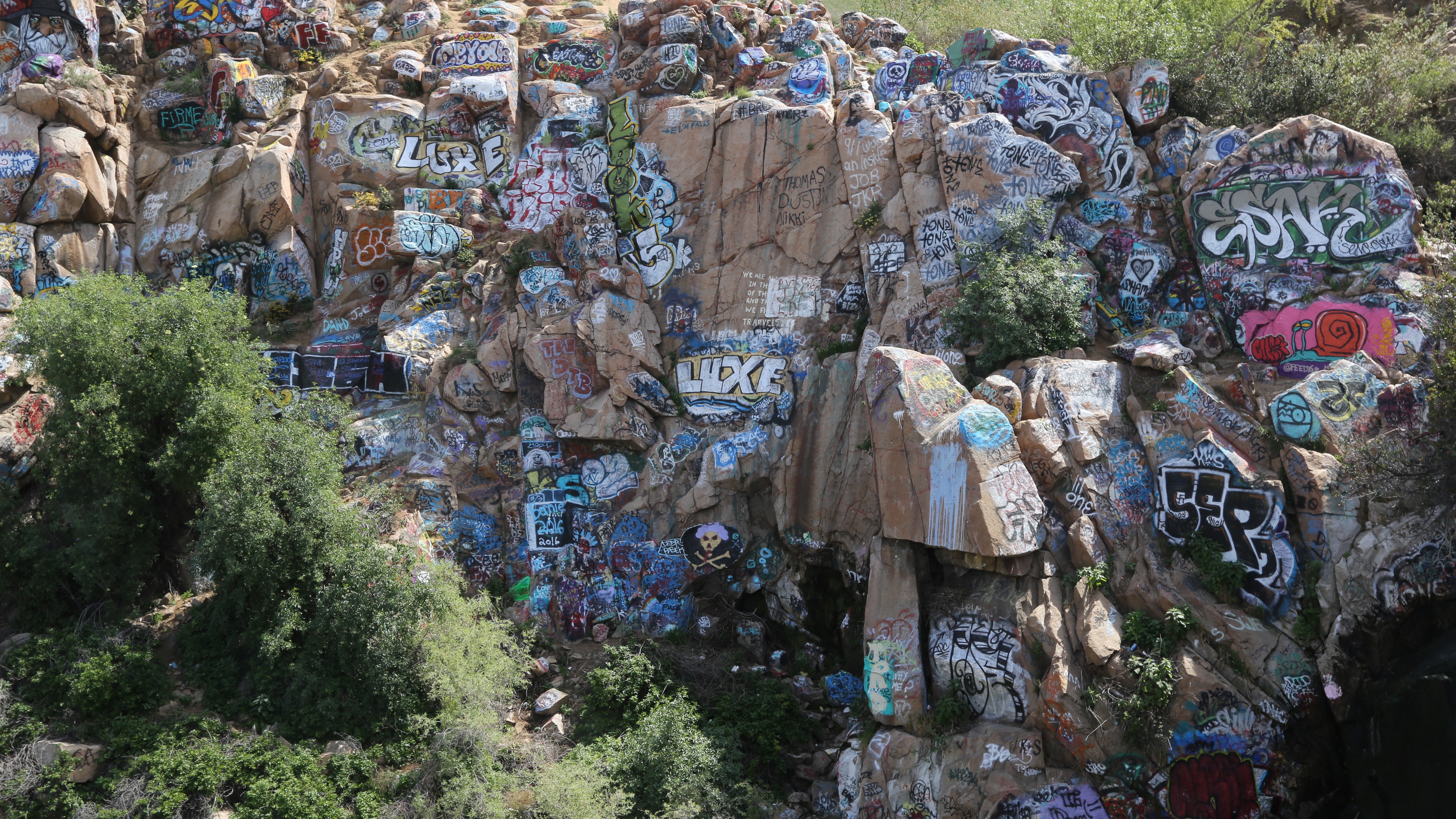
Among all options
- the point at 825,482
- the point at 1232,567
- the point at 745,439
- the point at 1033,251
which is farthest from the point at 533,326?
the point at 1232,567

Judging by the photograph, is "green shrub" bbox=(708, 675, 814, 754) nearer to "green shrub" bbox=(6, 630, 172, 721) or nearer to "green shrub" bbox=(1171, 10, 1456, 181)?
"green shrub" bbox=(6, 630, 172, 721)

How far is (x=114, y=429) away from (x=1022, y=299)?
56.9ft

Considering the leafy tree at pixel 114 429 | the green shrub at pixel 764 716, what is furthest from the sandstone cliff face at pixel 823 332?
the leafy tree at pixel 114 429

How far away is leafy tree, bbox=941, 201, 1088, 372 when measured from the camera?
17.3 metres

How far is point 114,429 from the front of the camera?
61.7 ft

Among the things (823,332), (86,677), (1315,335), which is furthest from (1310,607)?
(86,677)

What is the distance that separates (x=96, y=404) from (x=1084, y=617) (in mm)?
18151

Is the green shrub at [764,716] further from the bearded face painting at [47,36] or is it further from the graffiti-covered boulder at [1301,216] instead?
the bearded face painting at [47,36]

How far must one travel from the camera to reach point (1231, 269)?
17.7 m

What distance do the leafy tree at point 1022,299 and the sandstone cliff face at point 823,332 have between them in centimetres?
43

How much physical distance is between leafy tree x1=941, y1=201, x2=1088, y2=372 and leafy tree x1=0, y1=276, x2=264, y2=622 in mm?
14293

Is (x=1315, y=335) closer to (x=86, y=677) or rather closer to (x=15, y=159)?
(x=86, y=677)

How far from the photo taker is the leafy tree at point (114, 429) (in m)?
18.8

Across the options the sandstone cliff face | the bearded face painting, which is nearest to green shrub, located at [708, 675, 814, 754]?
the sandstone cliff face
